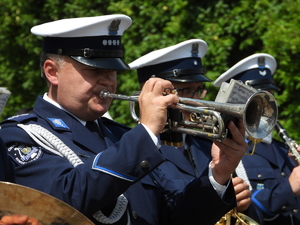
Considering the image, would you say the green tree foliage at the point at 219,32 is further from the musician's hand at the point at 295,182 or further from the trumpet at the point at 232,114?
the trumpet at the point at 232,114

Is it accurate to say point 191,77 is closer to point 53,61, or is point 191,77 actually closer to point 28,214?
point 53,61

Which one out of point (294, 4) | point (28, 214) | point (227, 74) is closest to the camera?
point (28, 214)

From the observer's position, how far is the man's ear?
328 centimetres

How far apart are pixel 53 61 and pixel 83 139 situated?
49 centimetres

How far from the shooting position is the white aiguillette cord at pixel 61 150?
9.53 ft

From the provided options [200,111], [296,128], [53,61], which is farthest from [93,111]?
[296,128]

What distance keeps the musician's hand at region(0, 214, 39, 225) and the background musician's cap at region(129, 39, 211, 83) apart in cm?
251

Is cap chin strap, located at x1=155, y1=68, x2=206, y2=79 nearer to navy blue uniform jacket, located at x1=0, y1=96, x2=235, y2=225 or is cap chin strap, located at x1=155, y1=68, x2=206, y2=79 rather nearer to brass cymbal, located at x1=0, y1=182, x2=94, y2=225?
navy blue uniform jacket, located at x1=0, y1=96, x2=235, y2=225

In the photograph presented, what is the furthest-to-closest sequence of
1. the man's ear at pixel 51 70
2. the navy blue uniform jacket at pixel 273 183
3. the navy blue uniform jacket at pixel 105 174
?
the navy blue uniform jacket at pixel 273 183, the man's ear at pixel 51 70, the navy blue uniform jacket at pixel 105 174

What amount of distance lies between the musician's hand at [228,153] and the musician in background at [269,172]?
1610 millimetres

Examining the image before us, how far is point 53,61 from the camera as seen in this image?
3.29 metres

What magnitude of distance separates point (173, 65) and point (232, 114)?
1791 mm

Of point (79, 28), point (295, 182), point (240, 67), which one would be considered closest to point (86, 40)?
point (79, 28)

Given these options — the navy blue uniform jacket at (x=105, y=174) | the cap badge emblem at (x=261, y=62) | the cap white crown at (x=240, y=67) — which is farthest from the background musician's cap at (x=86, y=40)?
the cap badge emblem at (x=261, y=62)
